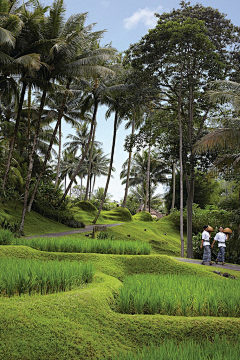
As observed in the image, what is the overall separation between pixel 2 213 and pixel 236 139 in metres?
12.6

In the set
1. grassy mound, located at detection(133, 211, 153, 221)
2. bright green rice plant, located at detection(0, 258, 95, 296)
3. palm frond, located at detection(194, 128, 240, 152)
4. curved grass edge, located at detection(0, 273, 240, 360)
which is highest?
palm frond, located at detection(194, 128, 240, 152)

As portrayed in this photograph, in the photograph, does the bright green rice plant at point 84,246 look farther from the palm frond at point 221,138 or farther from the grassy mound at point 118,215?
the grassy mound at point 118,215

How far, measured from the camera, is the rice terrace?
4.13m

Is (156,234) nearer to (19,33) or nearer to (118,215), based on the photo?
(118,215)

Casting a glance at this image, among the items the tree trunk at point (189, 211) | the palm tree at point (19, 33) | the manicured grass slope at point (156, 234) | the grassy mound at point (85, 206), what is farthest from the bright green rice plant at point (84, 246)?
the grassy mound at point (85, 206)

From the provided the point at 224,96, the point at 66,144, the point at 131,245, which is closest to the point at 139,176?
the point at 66,144

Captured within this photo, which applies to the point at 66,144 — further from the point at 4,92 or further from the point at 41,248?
the point at 41,248

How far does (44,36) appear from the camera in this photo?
16.7 m

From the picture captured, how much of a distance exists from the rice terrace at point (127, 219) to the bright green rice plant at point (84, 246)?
35 millimetres

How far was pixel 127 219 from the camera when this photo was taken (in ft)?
92.7

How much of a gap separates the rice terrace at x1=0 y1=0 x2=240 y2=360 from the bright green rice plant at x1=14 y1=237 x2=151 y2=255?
4 cm

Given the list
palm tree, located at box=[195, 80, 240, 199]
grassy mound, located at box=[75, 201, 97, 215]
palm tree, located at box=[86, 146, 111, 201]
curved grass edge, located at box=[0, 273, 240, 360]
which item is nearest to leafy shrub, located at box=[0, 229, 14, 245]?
curved grass edge, located at box=[0, 273, 240, 360]

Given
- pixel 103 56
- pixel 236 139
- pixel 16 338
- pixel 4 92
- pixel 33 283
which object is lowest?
pixel 16 338

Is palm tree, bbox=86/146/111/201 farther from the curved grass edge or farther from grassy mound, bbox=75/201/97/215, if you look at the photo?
the curved grass edge
